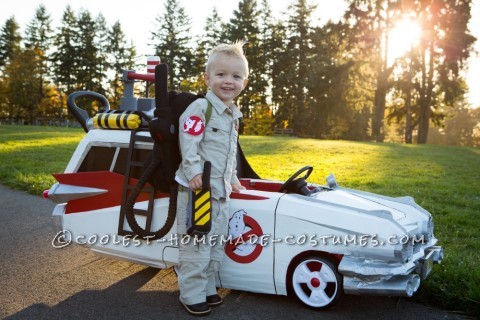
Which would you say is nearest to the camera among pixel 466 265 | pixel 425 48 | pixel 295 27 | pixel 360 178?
pixel 466 265

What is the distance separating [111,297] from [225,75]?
6.67ft

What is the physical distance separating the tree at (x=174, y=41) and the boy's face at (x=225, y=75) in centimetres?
5077

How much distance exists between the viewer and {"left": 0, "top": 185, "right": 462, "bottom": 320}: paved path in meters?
3.37

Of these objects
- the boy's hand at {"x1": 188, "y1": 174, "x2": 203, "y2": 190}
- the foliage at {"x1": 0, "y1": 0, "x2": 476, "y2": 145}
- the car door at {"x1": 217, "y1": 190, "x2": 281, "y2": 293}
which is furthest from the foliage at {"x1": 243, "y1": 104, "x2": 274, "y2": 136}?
the boy's hand at {"x1": 188, "y1": 174, "x2": 203, "y2": 190}

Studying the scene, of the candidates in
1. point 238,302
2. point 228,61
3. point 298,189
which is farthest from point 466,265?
point 228,61

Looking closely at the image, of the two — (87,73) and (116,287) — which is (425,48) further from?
(87,73)

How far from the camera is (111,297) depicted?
12.1 ft

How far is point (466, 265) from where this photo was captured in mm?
4234

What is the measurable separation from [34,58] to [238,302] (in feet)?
184

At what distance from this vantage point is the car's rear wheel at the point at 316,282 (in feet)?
11.0

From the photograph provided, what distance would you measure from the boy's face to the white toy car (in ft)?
2.64

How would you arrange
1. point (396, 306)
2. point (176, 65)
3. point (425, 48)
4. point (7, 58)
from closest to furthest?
point (396, 306)
point (425, 48)
point (176, 65)
point (7, 58)

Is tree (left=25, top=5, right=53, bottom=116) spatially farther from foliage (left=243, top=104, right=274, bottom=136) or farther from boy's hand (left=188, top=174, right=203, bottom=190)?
boy's hand (left=188, top=174, right=203, bottom=190)

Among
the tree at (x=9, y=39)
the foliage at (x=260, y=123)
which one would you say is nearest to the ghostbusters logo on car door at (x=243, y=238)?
the foliage at (x=260, y=123)
